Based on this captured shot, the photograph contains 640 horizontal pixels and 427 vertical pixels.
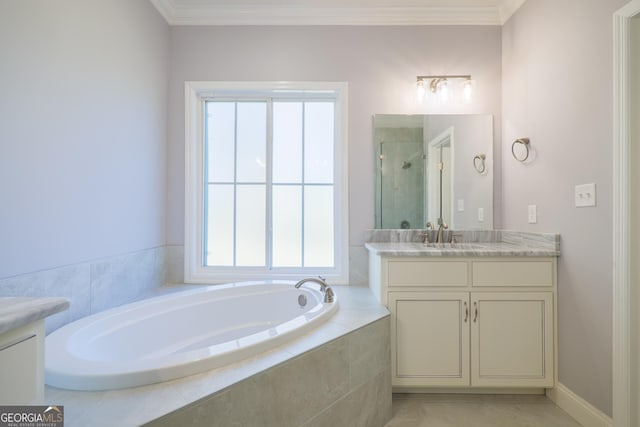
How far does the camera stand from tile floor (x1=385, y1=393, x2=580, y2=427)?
5.20ft

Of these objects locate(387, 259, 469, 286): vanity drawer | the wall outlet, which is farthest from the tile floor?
the wall outlet

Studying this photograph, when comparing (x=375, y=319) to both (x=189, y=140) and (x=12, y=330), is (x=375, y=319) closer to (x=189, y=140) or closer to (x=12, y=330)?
(x=12, y=330)

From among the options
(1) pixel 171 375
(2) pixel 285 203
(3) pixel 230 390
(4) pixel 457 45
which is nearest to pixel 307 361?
(3) pixel 230 390

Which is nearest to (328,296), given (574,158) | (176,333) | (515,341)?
(176,333)

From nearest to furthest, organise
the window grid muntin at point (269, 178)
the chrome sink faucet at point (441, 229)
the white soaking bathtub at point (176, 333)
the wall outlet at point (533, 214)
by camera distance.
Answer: the white soaking bathtub at point (176, 333)
the wall outlet at point (533, 214)
the chrome sink faucet at point (441, 229)
the window grid muntin at point (269, 178)

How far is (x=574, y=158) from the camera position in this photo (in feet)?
5.24

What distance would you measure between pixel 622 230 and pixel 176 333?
2.34m

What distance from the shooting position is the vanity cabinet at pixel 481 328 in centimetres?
172

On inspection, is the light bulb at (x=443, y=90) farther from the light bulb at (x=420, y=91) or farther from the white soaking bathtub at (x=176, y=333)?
the white soaking bathtub at (x=176, y=333)

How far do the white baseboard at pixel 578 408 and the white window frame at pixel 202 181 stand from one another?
142cm

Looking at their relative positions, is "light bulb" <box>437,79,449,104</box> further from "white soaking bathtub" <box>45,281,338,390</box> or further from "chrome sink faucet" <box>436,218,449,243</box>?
"white soaking bathtub" <box>45,281,338,390</box>

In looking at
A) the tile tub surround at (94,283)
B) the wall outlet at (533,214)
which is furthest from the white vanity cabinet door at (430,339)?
the tile tub surround at (94,283)

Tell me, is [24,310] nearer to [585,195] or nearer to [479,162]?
[585,195]

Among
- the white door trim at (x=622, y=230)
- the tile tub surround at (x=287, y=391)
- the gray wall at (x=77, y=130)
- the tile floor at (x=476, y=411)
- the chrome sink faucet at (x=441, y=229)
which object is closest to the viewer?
the tile tub surround at (x=287, y=391)
